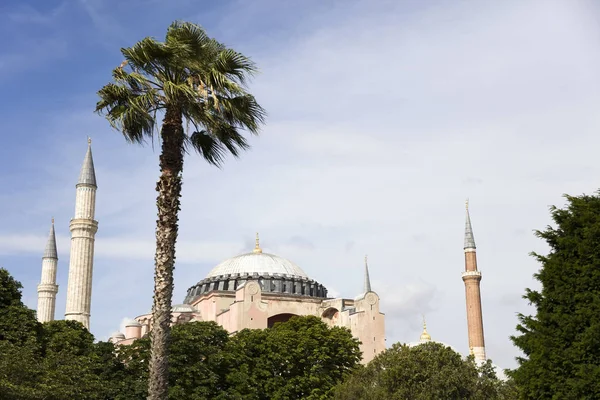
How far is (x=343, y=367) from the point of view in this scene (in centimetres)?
3356

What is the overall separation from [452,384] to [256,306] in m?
16.7

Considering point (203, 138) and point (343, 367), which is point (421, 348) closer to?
point (343, 367)

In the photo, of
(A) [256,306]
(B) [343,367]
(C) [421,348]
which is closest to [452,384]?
(C) [421,348]

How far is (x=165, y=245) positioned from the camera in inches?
539

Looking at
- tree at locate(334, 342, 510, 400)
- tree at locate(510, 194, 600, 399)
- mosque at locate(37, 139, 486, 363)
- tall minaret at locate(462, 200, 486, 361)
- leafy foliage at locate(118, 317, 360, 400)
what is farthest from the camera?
tall minaret at locate(462, 200, 486, 361)

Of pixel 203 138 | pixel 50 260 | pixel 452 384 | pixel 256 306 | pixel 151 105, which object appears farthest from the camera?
pixel 50 260

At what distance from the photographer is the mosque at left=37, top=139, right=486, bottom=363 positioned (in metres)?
40.3

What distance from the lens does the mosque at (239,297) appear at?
132 feet

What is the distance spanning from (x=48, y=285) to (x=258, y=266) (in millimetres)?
18049

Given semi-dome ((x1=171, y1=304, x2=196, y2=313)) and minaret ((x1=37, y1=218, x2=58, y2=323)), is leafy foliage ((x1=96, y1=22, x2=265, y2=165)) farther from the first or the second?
minaret ((x1=37, y1=218, x2=58, y2=323))

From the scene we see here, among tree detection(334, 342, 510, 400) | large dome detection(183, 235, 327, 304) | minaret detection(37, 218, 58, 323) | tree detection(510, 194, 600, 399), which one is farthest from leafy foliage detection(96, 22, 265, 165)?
minaret detection(37, 218, 58, 323)

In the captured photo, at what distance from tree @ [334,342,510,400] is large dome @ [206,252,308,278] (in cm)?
2097

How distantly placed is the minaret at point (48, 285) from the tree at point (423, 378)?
34236mm

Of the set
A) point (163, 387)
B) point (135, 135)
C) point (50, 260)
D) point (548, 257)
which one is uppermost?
point (50, 260)
